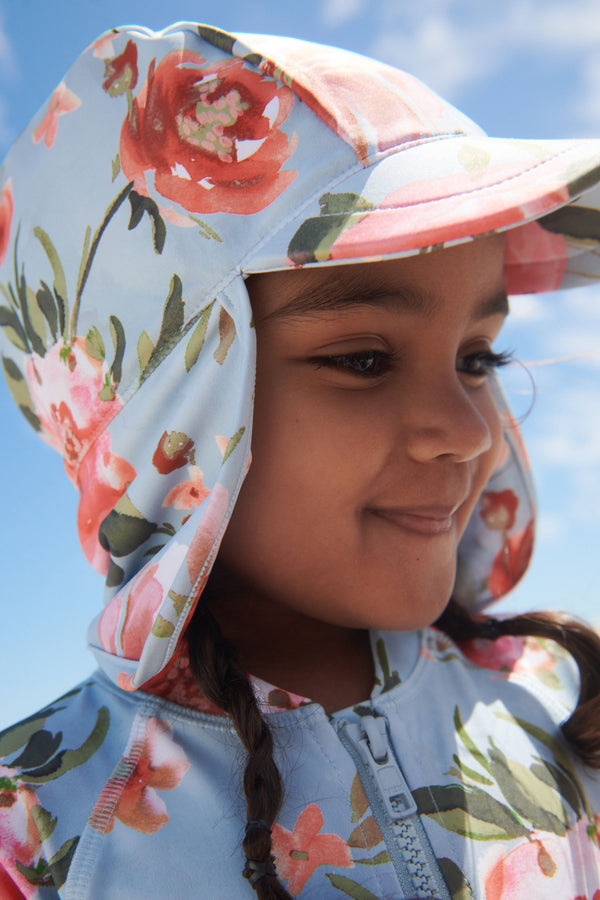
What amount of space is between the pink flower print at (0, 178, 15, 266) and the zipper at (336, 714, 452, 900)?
3.63ft

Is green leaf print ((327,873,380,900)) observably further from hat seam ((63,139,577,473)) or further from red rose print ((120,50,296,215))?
red rose print ((120,50,296,215))

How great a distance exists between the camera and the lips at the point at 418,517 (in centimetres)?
130

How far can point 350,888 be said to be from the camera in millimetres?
1083

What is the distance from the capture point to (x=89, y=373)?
4.45 feet

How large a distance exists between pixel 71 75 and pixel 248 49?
40cm

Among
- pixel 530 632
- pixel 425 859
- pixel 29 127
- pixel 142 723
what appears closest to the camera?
pixel 425 859

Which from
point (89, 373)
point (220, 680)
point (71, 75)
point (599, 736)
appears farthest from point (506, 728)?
point (71, 75)

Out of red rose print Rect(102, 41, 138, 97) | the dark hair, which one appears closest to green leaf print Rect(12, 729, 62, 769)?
the dark hair

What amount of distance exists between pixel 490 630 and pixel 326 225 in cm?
107

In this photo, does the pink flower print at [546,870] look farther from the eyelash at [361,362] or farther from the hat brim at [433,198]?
the hat brim at [433,198]

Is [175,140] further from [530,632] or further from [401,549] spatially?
[530,632]

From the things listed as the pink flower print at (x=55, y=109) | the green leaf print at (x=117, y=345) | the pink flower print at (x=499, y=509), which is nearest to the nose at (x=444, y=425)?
the green leaf print at (x=117, y=345)

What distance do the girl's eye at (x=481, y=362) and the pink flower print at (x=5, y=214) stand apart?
3.05 ft

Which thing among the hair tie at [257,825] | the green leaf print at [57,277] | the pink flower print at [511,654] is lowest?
the hair tie at [257,825]
